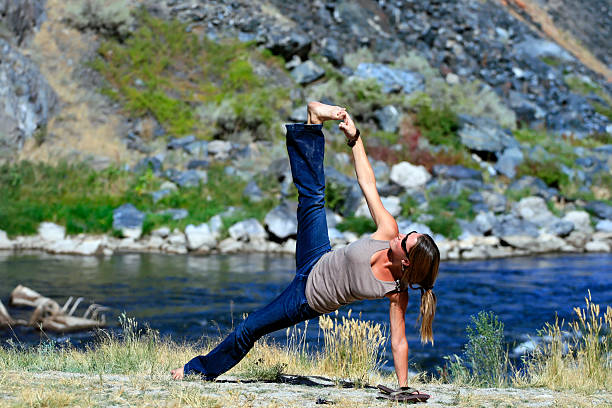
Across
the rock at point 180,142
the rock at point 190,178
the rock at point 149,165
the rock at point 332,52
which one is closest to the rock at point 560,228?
the rock at point 190,178

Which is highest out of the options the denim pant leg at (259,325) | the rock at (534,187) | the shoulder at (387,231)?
the shoulder at (387,231)

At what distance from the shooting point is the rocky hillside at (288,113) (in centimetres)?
2006

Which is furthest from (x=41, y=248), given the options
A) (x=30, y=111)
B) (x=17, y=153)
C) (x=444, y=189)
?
(x=444, y=189)

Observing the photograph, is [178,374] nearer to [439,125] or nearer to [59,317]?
[59,317]

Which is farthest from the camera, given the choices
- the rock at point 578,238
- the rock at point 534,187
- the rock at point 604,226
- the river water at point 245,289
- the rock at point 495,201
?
the rock at point 534,187

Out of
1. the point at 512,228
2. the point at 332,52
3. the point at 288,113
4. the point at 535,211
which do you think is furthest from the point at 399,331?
the point at 332,52

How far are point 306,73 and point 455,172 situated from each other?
975cm

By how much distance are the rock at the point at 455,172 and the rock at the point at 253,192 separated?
6532 millimetres

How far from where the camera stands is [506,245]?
19156 mm

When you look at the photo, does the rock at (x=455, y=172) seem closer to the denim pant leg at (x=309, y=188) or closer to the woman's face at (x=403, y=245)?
the denim pant leg at (x=309, y=188)

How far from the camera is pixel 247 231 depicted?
1892 centimetres

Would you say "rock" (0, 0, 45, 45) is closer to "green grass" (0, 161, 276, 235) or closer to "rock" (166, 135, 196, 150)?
"rock" (166, 135, 196, 150)

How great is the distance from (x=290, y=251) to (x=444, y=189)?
633 cm

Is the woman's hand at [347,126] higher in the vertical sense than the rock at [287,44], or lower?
higher
